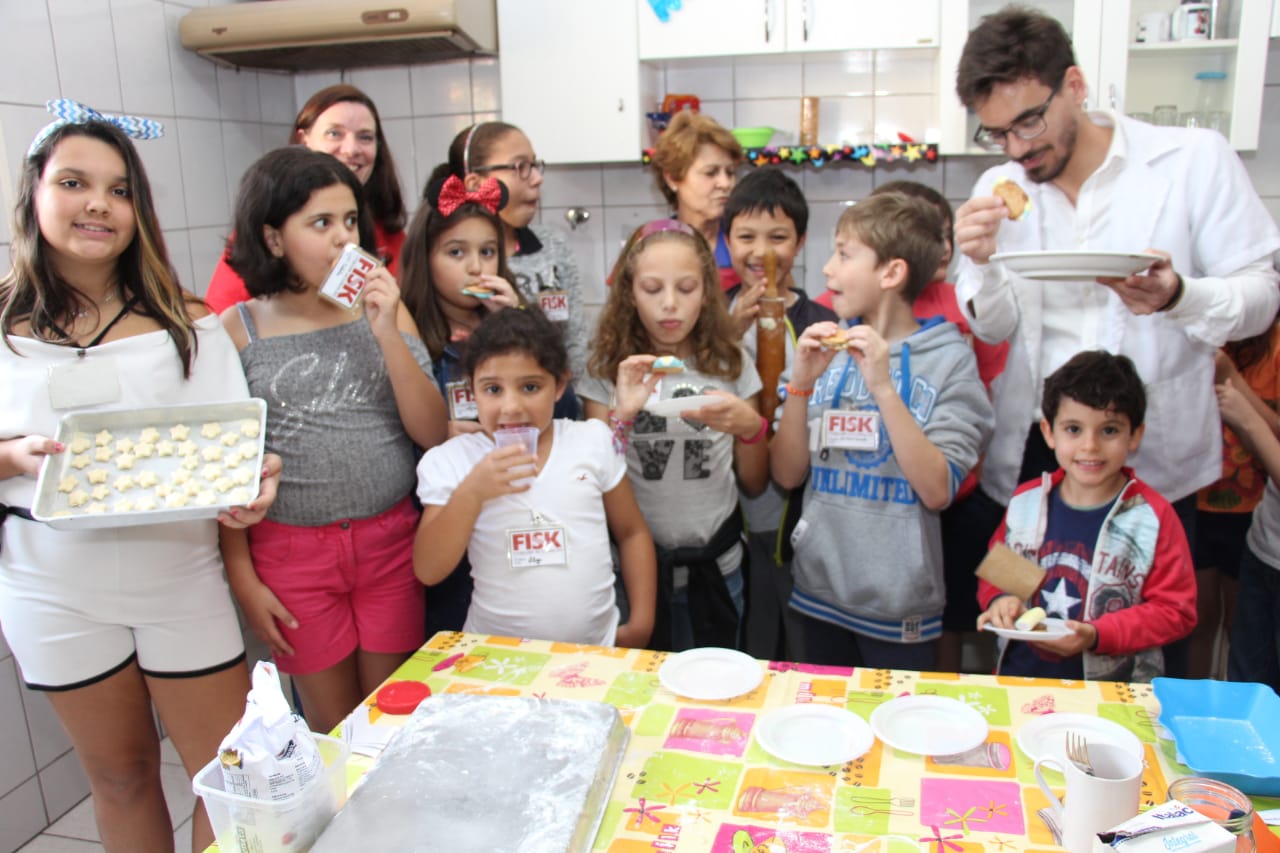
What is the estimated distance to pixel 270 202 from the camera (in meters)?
1.77

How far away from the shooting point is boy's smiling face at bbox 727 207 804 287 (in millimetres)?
2379

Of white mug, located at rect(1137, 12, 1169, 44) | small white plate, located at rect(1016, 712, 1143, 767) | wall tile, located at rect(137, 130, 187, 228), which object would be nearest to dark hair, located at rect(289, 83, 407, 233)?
wall tile, located at rect(137, 130, 187, 228)

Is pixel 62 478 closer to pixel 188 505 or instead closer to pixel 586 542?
pixel 188 505

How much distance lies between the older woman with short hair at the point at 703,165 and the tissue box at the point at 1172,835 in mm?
1895

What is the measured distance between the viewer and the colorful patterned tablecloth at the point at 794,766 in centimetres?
105

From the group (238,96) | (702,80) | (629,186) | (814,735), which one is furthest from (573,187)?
(814,735)

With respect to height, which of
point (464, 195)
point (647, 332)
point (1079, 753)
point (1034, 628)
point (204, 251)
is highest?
point (464, 195)

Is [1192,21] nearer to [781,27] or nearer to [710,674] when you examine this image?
[781,27]

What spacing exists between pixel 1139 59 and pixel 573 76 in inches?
73.2

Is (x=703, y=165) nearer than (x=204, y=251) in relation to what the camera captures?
Yes

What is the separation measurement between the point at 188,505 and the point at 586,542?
0.69 meters

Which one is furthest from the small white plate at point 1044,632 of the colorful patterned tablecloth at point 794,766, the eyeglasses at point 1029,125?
the eyeglasses at point 1029,125

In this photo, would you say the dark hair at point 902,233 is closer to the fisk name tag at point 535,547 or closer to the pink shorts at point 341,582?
the fisk name tag at point 535,547

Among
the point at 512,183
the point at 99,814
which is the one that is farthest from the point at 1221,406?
the point at 99,814
